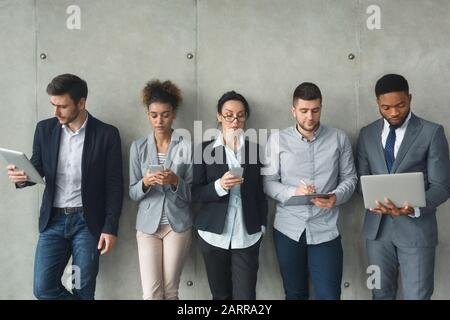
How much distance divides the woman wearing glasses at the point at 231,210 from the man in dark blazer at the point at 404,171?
32.1 inches

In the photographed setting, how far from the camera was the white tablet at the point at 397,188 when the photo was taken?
10.7 ft

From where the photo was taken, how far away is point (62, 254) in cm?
373

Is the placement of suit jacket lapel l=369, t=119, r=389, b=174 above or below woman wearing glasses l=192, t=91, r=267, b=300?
above

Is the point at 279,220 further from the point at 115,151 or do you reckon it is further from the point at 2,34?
the point at 2,34

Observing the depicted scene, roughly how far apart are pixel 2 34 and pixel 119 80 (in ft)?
3.10

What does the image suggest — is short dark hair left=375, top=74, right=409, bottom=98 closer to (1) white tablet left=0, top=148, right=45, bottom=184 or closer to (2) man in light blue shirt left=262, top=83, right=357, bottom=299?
(2) man in light blue shirt left=262, top=83, right=357, bottom=299

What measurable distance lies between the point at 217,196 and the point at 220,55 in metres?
1.13

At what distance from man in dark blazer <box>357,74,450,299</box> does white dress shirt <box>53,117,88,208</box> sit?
6.57 ft

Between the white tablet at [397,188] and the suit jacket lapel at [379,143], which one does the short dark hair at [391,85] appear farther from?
the white tablet at [397,188]

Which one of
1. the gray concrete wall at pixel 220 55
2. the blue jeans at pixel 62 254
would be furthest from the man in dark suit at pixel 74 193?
the gray concrete wall at pixel 220 55

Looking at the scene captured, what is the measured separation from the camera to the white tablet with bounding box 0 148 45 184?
338cm

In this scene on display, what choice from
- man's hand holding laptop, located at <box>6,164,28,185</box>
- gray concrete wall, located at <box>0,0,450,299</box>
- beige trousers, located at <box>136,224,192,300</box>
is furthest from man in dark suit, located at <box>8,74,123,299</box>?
gray concrete wall, located at <box>0,0,450,299</box>

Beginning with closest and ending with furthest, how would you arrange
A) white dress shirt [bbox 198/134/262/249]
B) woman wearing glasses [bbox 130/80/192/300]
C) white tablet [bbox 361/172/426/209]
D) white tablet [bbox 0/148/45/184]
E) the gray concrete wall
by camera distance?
white tablet [bbox 361/172/426/209]
white tablet [bbox 0/148/45/184]
white dress shirt [bbox 198/134/262/249]
woman wearing glasses [bbox 130/80/192/300]
the gray concrete wall

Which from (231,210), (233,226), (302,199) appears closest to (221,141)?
(231,210)
